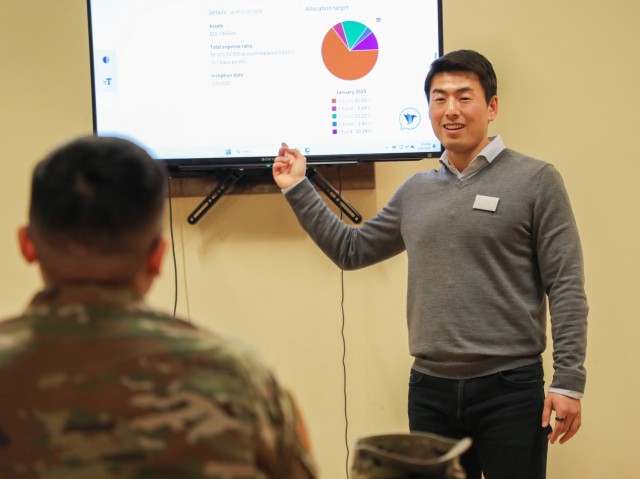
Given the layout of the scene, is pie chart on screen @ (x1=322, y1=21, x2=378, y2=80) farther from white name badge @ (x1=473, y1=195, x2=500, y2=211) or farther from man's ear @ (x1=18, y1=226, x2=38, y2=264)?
man's ear @ (x1=18, y1=226, x2=38, y2=264)

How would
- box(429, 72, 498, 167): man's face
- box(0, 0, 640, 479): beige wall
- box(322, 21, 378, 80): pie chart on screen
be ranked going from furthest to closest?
box(0, 0, 640, 479): beige wall, box(322, 21, 378, 80): pie chart on screen, box(429, 72, 498, 167): man's face

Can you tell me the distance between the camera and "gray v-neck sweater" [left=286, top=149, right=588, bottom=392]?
5.95 feet

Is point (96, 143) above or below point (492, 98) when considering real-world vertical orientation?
below

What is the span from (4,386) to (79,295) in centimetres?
13

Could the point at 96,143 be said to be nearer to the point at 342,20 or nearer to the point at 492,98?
the point at 492,98

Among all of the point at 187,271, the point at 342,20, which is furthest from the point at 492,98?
the point at 187,271

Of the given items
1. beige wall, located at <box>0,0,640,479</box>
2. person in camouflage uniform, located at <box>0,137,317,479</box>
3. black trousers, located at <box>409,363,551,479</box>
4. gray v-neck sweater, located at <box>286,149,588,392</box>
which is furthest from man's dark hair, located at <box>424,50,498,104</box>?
person in camouflage uniform, located at <box>0,137,317,479</box>

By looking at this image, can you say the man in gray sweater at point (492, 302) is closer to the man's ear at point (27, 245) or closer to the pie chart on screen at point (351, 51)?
the pie chart on screen at point (351, 51)

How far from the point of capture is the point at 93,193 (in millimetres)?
852

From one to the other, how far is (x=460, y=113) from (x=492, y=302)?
0.53m

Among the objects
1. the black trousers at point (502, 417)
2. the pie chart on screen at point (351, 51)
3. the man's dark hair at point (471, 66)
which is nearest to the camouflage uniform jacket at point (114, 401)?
the black trousers at point (502, 417)

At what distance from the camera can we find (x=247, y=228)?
2.58 m

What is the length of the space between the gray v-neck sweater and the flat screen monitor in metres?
0.55

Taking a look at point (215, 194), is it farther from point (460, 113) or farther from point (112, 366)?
point (112, 366)
